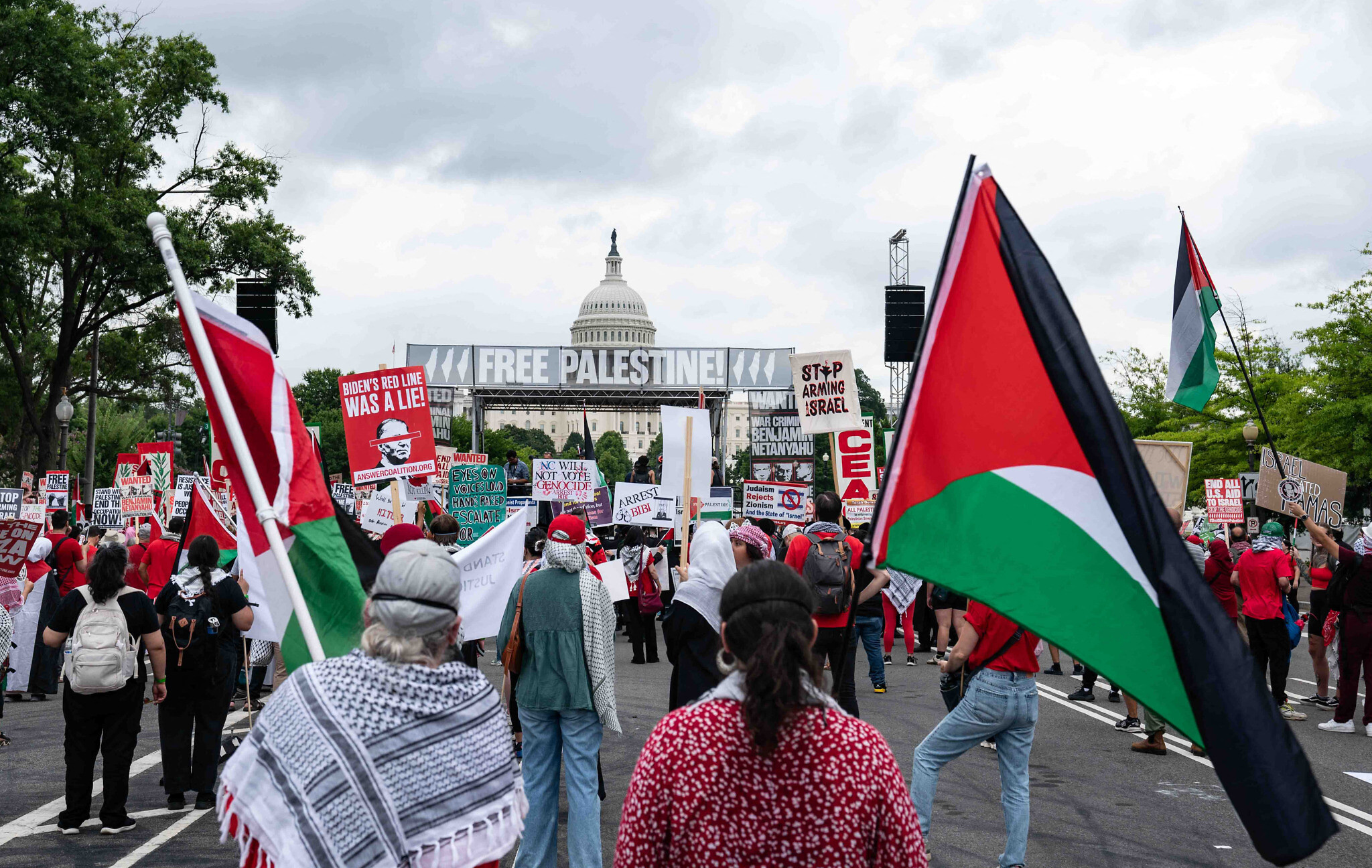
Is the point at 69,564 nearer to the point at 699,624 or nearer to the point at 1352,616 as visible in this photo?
the point at 699,624

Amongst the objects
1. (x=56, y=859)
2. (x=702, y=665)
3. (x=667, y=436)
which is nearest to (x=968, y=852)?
(x=702, y=665)

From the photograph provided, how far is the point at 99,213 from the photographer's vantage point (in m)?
28.8

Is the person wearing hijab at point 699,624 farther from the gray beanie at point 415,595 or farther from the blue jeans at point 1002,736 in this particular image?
the gray beanie at point 415,595

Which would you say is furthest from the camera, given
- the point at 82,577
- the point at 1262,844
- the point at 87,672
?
the point at 82,577

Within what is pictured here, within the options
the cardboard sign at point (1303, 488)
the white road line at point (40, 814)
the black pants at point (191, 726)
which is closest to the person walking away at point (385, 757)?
the white road line at point (40, 814)

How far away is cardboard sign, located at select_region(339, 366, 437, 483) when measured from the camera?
487 inches

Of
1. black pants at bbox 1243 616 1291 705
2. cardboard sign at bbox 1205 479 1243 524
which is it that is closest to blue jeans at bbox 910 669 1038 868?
black pants at bbox 1243 616 1291 705

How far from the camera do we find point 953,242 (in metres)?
3.54

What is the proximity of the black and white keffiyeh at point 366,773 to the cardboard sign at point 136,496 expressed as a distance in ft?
57.7

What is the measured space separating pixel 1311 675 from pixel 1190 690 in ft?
49.3

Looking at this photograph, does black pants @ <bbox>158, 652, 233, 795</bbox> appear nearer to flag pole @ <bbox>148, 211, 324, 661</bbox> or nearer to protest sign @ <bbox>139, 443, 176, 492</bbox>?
flag pole @ <bbox>148, 211, 324, 661</bbox>

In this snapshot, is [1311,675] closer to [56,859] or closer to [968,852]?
[968,852]

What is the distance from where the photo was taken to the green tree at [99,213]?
27.2 m

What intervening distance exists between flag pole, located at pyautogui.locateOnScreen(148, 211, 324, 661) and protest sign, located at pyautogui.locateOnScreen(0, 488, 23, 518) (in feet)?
46.7
